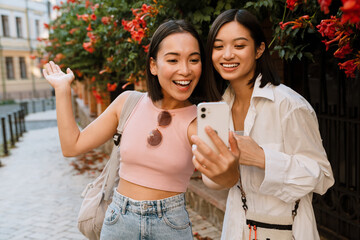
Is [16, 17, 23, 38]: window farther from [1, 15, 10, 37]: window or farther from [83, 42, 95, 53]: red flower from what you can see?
[83, 42, 95, 53]: red flower

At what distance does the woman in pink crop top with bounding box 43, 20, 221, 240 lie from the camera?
1832 millimetres

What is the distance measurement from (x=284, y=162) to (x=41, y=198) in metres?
5.88

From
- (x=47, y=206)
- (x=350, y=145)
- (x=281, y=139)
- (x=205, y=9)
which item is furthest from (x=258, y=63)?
(x=47, y=206)

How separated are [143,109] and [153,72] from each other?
0.22 m

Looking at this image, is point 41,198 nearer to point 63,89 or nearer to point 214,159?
point 63,89

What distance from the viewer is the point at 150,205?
191 cm

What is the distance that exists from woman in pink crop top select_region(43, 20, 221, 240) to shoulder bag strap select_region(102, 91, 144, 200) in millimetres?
41

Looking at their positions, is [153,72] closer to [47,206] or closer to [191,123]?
[191,123]

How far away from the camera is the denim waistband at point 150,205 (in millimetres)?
1909

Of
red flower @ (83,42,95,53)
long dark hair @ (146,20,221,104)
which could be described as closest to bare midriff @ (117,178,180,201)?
long dark hair @ (146,20,221,104)


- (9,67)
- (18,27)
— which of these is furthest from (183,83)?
(18,27)

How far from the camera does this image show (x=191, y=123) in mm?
1919

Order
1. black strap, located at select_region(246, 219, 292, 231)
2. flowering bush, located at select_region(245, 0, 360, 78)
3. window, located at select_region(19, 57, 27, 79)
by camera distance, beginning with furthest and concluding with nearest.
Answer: window, located at select_region(19, 57, 27, 79) < black strap, located at select_region(246, 219, 292, 231) < flowering bush, located at select_region(245, 0, 360, 78)

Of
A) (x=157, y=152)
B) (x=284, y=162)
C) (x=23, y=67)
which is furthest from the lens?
(x=23, y=67)
